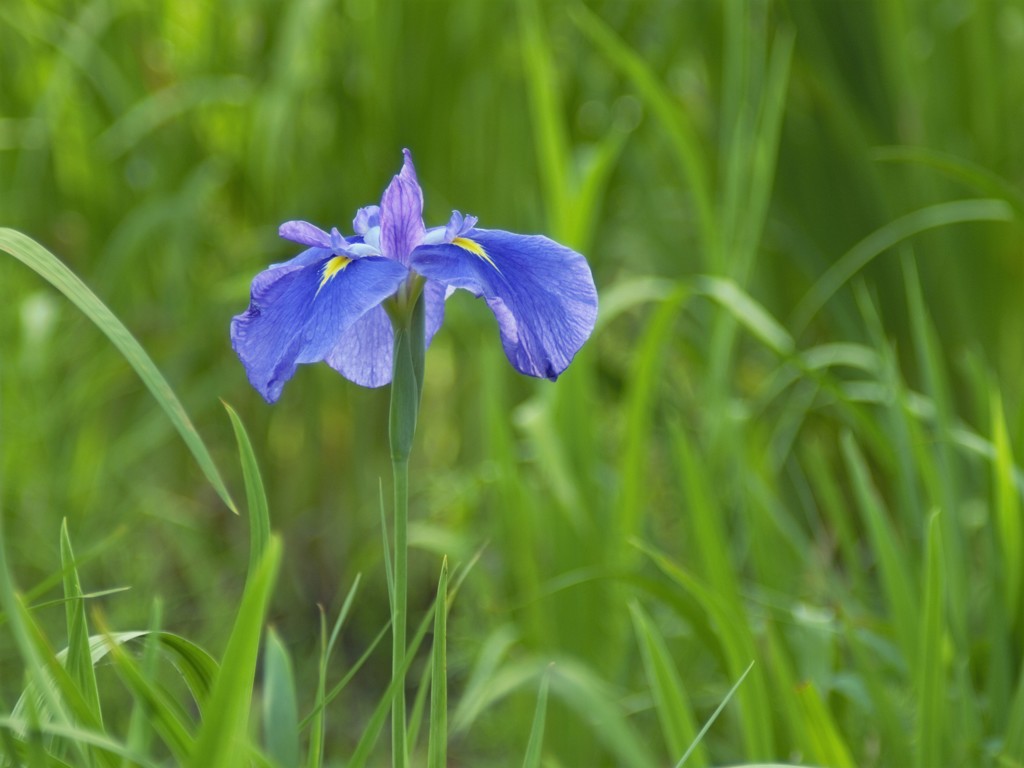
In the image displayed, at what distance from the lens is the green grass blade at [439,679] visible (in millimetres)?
667

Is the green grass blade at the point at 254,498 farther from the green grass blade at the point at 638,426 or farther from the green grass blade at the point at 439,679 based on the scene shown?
the green grass blade at the point at 638,426

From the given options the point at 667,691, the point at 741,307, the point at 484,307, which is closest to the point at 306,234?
the point at 667,691

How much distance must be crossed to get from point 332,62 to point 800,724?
1.52m

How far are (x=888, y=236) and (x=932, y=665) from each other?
3.06 ft

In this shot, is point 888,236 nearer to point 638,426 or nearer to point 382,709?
point 638,426

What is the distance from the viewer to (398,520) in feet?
2.04

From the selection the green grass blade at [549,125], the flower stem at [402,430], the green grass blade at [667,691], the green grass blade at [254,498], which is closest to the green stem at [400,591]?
the flower stem at [402,430]

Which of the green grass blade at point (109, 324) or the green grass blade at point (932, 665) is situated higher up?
the green grass blade at point (109, 324)

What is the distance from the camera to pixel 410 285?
0.69 m

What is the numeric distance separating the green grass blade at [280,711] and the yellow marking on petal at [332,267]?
0.30 m

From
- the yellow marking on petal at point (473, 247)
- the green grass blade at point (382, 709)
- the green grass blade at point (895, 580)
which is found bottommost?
the green grass blade at point (895, 580)

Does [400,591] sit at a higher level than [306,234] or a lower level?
lower

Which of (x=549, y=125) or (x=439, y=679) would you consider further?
(x=549, y=125)

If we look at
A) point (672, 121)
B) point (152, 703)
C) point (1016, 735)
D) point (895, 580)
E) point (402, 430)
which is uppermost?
point (672, 121)
